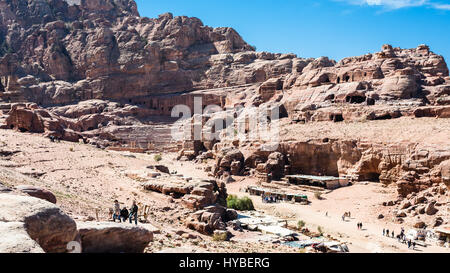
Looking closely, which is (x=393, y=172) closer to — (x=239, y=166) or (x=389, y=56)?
(x=239, y=166)

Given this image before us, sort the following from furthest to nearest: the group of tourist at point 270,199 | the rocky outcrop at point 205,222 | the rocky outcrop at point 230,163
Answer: the rocky outcrop at point 230,163
the group of tourist at point 270,199
the rocky outcrop at point 205,222

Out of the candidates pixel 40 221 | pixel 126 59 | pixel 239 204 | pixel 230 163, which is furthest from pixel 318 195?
pixel 126 59

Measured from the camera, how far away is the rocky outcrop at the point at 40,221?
7012mm

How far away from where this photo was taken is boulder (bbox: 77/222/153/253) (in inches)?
358

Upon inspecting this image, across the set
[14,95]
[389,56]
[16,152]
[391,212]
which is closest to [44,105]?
[14,95]

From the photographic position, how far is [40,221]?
23.9ft

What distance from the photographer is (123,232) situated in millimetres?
9828

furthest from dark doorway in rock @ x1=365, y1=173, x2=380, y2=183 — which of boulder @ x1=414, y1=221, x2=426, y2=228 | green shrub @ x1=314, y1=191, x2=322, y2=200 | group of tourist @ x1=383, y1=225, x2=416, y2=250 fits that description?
group of tourist @ x1=383, y1=225, x2=416, y2=250

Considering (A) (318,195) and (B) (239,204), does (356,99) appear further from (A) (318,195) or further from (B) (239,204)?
(B) (239,204)

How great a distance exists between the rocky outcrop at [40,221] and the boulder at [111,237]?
3.66ft

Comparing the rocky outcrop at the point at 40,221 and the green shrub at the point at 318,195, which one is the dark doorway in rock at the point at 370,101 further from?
the rocky outcrop at the point at 40,221

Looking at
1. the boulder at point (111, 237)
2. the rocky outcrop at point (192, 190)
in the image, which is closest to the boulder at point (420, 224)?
the rocky outcrop at point (192, 190)

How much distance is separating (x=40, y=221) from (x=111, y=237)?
2569 mm

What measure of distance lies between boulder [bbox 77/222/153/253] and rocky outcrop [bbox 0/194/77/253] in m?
1.11
